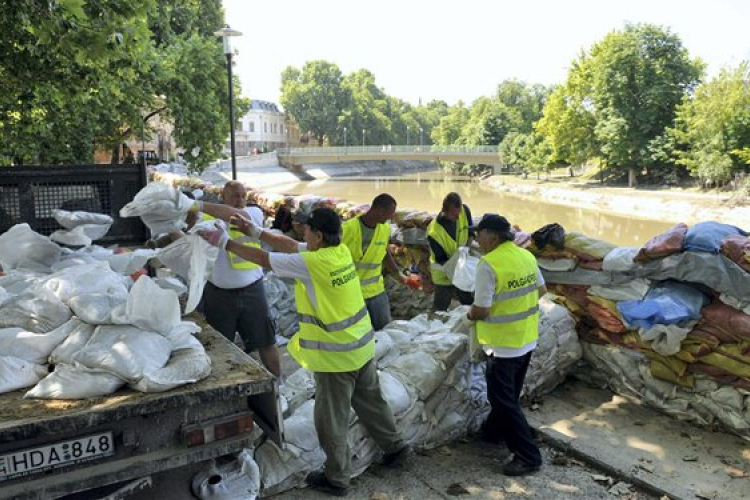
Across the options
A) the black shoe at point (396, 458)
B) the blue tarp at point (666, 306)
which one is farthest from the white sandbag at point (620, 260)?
the black shoe at point (396, 458)

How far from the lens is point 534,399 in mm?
4641

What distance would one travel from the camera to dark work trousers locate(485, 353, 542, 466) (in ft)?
12.0

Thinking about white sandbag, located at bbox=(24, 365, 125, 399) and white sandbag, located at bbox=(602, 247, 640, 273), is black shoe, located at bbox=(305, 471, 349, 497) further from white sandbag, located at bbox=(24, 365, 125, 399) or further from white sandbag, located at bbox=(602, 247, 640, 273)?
white sandbag, located at bbox=(602, 247, 640, 273)

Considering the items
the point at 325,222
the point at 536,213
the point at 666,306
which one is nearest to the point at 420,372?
the point at 325,222

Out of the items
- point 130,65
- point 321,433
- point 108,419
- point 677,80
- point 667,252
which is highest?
A: point 677,80

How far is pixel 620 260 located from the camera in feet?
14.8

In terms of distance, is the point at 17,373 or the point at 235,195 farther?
the point at 235,195

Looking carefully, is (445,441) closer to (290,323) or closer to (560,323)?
(560,323)

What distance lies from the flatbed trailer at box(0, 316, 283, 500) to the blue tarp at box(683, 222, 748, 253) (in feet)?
10.0

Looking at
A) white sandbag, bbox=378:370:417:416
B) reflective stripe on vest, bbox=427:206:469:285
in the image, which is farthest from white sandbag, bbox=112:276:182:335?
reflective stripe on vest, bbox=427:206:469:285

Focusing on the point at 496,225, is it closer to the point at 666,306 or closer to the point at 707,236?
the point at 666,306

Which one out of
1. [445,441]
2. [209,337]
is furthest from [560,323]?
[209,337]

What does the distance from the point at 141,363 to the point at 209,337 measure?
26.2 inches

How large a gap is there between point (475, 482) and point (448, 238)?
2.28 meters
